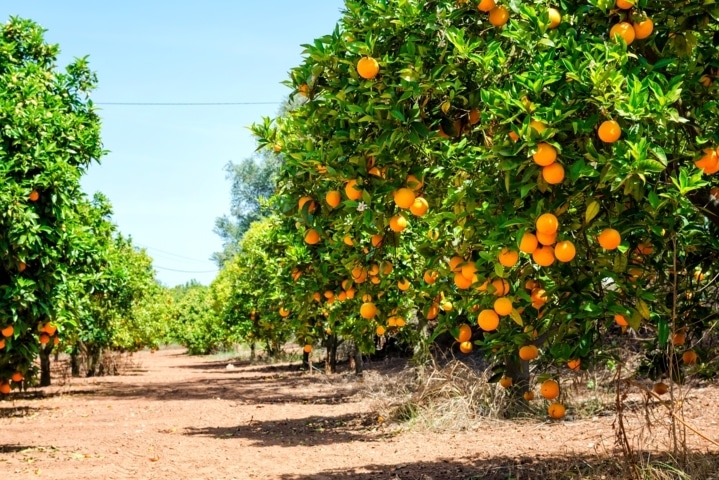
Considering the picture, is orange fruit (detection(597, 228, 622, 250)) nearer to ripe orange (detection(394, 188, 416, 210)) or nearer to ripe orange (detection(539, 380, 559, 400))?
ripe orange (detection(394, 188, 416, 210))

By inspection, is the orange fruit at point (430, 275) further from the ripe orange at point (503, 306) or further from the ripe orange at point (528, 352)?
the ripe orange at point (503, 306)

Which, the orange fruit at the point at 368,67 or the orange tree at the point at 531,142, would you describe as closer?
the orange tree at the point at 531,142

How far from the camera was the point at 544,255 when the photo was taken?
327 centimetres

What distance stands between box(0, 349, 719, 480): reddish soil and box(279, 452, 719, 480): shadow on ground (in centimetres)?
2

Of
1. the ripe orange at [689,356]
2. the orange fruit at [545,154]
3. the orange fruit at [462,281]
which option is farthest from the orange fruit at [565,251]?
the ripe orange at [689,356]

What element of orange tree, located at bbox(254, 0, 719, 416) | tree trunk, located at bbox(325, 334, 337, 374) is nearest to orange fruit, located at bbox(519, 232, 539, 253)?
orange tree, located at bbox(254, 0, 719, 416)

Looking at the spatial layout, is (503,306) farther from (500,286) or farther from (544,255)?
(544,255)

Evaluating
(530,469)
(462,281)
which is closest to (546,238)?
(462,281)

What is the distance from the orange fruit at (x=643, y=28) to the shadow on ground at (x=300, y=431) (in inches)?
284

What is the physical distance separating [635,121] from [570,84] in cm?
35

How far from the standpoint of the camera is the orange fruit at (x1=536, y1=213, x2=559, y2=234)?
10.4 feet

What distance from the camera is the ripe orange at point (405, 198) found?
3.98 m

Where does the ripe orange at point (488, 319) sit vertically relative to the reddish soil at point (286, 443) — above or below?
above

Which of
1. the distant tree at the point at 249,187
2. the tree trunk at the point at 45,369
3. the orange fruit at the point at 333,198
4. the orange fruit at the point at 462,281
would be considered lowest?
the tree trunk at the point at 45,369
